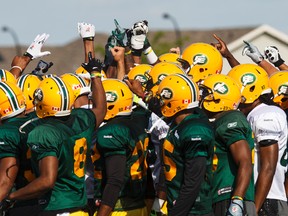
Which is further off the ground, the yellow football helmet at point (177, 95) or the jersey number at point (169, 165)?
the yellow football helmet at point (177, 95)

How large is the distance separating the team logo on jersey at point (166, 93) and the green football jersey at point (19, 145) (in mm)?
1307

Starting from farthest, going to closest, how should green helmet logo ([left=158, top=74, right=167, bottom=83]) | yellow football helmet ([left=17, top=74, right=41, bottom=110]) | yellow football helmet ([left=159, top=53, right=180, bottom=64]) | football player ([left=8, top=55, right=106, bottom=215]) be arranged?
yellow football helmet ([left=159, top=53, right=180, bottom=64])
yellow football helmet ([left=17, top=74, right=41, bottom=110])
green helmet logo ([left=158, top=74, right=167, bottom=83])
football player ([left=8, top=55, right=106, bottom=215])

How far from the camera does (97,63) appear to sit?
31.7ft

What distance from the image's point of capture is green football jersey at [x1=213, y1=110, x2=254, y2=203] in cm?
888

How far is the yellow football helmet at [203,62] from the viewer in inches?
431

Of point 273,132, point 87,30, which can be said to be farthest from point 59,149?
point 87,30

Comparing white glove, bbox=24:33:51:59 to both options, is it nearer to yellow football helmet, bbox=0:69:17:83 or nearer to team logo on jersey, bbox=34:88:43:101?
yellow football helmet, bbox=0:69:17:83

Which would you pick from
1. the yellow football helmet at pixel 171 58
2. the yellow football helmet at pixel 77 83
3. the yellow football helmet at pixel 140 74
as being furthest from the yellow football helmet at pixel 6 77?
the yellow football helmet at pixel 171 58

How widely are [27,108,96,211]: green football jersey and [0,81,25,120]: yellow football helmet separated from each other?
49 cm

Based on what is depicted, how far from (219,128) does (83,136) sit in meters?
1.31

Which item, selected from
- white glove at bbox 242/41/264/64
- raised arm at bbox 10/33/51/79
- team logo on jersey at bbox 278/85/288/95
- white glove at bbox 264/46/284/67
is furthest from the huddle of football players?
white glove at bbox 264/46/284/67

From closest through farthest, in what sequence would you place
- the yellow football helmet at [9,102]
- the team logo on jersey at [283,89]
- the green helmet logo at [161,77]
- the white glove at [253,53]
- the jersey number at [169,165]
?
the jersey number at [169,165] → the yellow football helmet at [9,102] → the green helmet logo at [161,77] → the team logo on jersey at [283,89] → the white glove at [253,53]

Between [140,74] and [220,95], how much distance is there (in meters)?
1.78

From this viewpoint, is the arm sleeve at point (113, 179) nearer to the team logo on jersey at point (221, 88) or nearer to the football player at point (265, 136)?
the team logo on jersey at point (221, 88)
